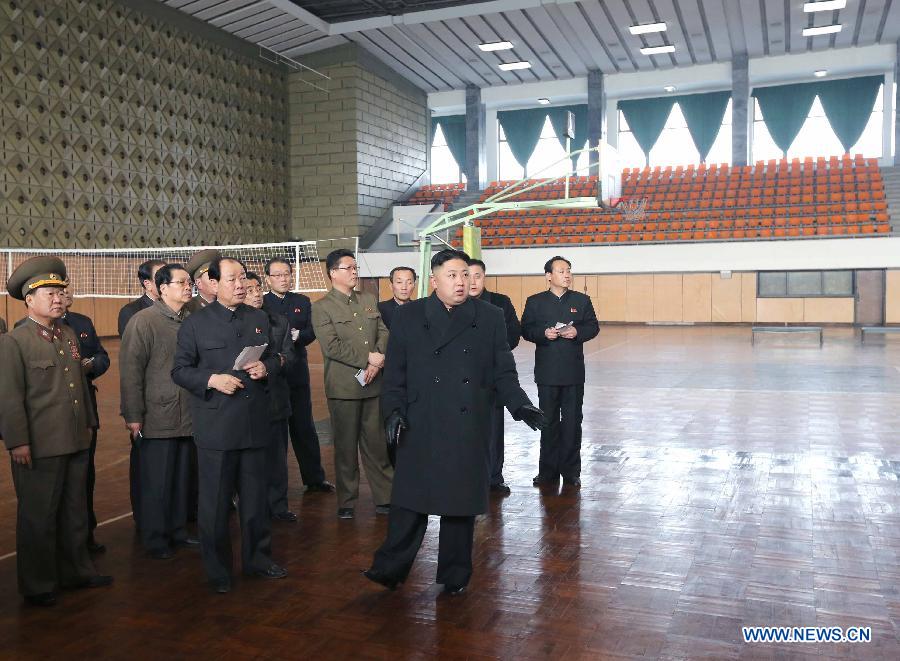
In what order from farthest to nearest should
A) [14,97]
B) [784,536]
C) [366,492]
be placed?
[14,97] < [366,492] < [784,536]

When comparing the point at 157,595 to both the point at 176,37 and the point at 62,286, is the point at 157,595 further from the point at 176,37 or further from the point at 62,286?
the point at 176,37

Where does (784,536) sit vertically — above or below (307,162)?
below

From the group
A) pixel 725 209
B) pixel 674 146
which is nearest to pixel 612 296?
pixel 725 209

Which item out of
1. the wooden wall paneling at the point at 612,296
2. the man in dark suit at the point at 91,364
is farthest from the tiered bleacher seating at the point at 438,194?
the man in dark suit at the point at 91,364

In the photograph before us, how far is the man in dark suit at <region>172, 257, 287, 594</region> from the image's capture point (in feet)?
12.5

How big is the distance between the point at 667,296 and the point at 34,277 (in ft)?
71.2

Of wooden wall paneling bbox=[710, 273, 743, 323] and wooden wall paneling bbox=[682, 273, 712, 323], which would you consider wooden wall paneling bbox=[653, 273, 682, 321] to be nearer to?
wooden wall paneling bbox=[682, 273, 712, 323]

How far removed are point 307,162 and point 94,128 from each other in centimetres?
730

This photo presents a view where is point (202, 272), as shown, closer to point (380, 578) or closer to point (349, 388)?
point (349, 388)

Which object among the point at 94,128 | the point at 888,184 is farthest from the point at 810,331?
the point at 94,128

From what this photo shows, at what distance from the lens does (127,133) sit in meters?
18.8

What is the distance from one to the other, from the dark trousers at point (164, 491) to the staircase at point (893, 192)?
2127 centimetres

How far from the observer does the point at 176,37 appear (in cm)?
1992

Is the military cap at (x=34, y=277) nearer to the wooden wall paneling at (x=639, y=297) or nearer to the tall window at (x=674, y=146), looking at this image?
the wooden wall paneling at (x=639, y=297)
